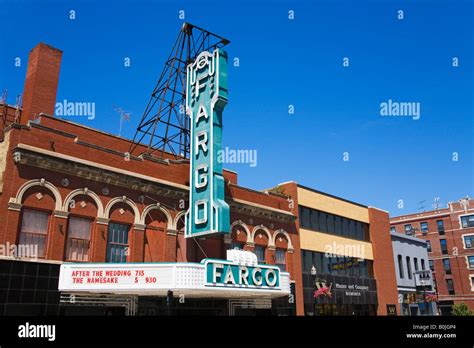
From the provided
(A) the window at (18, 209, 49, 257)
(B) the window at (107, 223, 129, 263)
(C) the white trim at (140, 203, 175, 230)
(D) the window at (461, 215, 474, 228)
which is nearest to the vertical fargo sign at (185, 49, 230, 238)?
(C) the white trim at (140, 203, 175, 230)

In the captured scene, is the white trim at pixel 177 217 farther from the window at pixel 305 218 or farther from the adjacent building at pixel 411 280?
the adjacent building at pixel 411 280

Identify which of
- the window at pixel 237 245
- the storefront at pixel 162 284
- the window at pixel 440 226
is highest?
the window at pixel 440 226

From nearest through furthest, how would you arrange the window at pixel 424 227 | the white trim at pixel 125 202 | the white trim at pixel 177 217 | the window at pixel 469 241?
the white trim at pixel 125 202, the white trim at pixel 177 217, the window at pixel 469 241, the window at pixel 424 227

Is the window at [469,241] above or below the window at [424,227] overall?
below

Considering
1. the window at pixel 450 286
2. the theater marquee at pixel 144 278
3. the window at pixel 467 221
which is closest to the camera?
the theater marquee at pixel 144 278

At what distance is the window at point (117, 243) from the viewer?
22.9 metres

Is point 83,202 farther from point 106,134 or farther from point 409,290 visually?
point 409,290

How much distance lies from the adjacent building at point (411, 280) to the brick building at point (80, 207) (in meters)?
18.8

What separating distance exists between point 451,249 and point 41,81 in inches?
2720

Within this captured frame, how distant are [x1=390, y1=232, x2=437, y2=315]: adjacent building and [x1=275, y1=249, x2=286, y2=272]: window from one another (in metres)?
17.2

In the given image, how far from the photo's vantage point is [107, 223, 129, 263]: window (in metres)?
22.9

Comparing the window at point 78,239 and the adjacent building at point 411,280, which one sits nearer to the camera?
the window at point 78,239

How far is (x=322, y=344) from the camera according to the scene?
10.2m

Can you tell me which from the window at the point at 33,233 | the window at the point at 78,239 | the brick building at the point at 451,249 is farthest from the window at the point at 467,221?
the window at the point at 33,233
